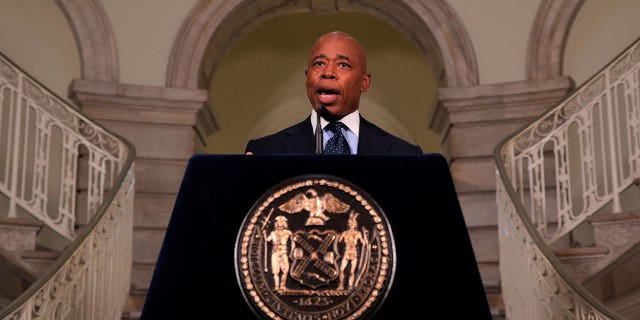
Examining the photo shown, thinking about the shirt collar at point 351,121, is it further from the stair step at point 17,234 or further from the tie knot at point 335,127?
the stair step at point 17,234

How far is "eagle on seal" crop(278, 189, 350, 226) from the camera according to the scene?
1.88 meters

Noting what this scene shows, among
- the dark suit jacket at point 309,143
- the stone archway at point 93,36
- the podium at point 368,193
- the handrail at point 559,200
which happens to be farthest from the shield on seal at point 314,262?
the stone archway at point 93,36

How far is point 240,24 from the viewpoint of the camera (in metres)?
9.08

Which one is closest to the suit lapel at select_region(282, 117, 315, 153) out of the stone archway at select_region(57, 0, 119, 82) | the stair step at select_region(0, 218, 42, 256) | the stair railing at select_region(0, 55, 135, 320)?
the stair railing at select_region(0, 55, 135, 320)

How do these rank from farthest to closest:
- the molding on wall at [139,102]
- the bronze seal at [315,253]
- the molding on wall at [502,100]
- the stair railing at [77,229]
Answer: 1. the molding on wall at [139,102]
2. the molding on wall at [502,100]
3. the stair railing at [77,229]
4. the bronze seal at [315,253]

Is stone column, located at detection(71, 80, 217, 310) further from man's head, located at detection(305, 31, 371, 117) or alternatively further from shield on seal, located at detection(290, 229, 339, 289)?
shield on seal, located at detection(290, 229, 339, 289)

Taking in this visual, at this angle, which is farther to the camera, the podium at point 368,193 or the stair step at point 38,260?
the stair step at point 38,260

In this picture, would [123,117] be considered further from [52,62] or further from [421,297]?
[421,297]

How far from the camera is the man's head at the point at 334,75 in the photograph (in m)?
2.42

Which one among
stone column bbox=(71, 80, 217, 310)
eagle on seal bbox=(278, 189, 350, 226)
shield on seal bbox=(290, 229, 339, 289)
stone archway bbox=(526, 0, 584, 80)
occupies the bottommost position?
shield on seal bbox=(290, 229, 339, 289)

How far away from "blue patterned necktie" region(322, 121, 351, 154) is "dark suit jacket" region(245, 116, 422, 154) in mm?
61

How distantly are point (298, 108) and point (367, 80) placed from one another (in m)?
10.3

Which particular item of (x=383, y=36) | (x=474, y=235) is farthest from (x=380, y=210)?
(x=383, y=36)

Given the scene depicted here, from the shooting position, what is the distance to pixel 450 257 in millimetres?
1903
